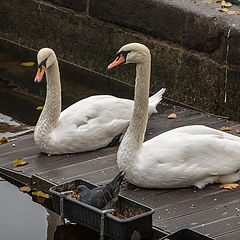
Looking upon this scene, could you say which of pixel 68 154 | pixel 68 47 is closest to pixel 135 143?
pixel 68 154

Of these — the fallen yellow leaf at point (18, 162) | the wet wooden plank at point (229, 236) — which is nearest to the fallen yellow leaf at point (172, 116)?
the fallen yellow leaf at point (18, 162)

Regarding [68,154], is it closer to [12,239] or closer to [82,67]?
[12,239]

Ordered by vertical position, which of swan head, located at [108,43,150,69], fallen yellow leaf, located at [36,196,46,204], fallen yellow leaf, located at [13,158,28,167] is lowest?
fallen yellow leaf, located at [36,196,46,204]

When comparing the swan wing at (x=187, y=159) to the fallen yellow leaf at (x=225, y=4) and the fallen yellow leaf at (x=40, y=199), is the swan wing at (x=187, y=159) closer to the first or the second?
the fallen yellow leaf at (x=40, y=199)

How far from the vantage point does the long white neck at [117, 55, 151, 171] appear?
8.39 meters

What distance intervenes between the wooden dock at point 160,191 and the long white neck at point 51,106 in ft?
0.92

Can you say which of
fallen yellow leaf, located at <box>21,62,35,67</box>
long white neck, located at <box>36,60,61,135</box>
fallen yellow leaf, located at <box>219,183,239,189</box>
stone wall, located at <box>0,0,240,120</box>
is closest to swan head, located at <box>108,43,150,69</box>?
long white neck, located at <box>36,60,61,135</box>

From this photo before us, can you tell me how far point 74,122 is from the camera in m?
9.40

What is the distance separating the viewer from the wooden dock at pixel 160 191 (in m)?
7.75

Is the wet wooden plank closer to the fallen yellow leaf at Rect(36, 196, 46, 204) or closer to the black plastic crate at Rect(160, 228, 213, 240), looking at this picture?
the black plastic crate at Rect(160, 228, 213, 240)

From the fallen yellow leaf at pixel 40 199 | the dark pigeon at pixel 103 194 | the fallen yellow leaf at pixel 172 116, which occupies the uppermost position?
the dark pigeon at pixel 103 194

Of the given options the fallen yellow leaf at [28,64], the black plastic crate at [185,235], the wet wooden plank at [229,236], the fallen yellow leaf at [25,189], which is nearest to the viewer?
the black plastic crate at [185,235]

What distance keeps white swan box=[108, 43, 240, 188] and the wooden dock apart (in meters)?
0.12

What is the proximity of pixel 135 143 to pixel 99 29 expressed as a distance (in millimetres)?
4567
